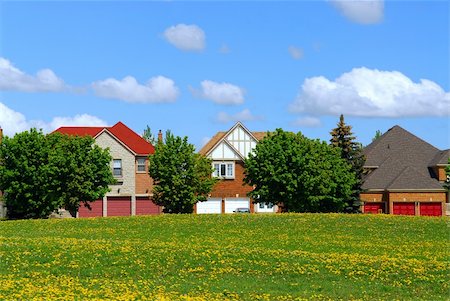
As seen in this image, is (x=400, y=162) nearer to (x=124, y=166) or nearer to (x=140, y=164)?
(x=140, y=164)

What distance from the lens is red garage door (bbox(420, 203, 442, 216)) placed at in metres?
80.9

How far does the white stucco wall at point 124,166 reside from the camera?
3314 inches

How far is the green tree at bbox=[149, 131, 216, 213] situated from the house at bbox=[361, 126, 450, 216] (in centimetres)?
1943

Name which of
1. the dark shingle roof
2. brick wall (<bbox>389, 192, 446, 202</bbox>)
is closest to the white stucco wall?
brick wall (<bbox>389, 192, 446, 202</bbox>)

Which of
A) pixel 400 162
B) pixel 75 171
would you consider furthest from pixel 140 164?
pixel 400 162

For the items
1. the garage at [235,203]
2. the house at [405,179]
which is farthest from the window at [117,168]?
the house at [405,179]

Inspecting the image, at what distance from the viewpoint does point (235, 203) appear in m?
89.4

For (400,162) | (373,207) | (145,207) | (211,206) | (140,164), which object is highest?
(400,162)

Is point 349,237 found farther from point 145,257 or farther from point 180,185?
point 180,185

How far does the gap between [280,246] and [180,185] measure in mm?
32860

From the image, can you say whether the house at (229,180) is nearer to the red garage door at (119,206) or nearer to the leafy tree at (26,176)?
the red garage door at (119,206)

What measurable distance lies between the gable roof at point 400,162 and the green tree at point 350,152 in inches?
322

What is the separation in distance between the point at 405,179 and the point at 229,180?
1987cm

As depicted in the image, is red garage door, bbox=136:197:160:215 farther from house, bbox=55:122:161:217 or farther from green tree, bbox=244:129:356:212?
green tree, bbox=244:129:356:212
